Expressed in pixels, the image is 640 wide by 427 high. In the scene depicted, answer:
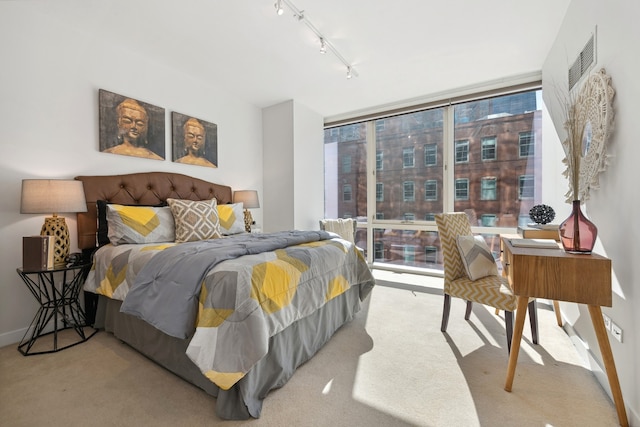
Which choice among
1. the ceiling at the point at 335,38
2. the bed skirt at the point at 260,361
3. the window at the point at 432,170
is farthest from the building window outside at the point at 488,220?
the bed skirt at the point at 260,361

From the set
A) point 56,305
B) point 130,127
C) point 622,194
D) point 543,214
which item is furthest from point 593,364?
point 130,127

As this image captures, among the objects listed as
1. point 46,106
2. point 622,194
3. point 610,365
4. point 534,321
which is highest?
point 46,106

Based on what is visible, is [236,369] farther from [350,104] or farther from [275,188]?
[350,104]

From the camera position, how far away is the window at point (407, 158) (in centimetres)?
407

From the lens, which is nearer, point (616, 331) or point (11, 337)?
point (616, 331)

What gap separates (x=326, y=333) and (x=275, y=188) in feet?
8.19

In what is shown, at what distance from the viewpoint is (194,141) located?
328 centimetres

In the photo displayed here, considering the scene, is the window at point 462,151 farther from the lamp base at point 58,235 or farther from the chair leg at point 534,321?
the lamp base at point 58,235

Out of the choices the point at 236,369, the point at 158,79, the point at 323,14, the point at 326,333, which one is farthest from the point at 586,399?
the point at 158,79

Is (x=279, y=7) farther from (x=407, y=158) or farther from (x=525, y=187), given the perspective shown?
(x=525, y=187)

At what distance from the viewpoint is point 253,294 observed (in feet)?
4.42

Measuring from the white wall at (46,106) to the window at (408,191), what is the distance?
3.14 metres

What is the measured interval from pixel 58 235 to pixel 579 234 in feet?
10.9

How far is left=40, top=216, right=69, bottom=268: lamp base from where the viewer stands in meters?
2.04
